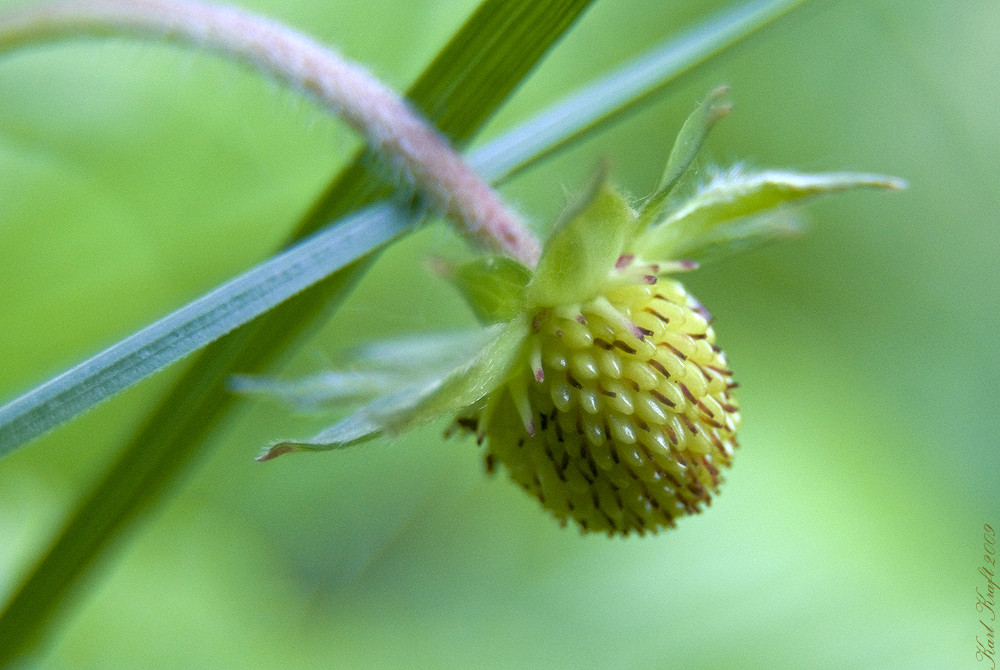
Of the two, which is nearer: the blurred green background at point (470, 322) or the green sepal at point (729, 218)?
the green sepal at point (729, 218)

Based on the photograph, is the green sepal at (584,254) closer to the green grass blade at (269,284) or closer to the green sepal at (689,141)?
the green sepal at (689,141)

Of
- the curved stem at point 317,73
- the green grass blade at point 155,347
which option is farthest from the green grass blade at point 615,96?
the green grass blade at point 155,347

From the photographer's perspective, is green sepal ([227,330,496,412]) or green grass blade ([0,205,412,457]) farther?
green sepal ([227,330,496,412])

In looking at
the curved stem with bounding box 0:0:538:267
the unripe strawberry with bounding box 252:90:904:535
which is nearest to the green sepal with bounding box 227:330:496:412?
the unripe strawberry with bounding box 252:90:904:535

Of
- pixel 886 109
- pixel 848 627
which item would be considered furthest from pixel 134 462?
pixel 886 109

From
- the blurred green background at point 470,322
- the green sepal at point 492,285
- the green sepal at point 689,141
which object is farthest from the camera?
the blurred green background at point 470,322

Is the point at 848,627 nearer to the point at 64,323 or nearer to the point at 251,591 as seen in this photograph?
the point at 251,591

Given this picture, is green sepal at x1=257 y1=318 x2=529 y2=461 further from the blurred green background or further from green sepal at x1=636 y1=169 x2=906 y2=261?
the blurred green background
